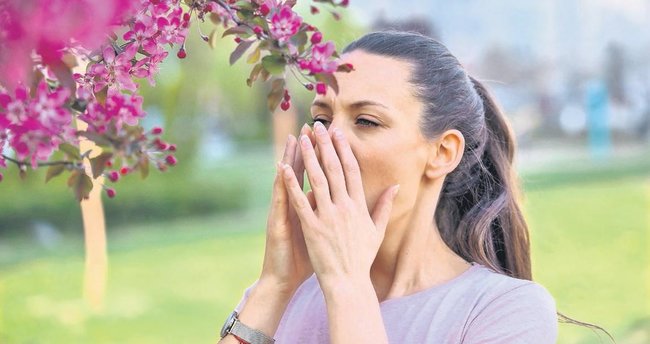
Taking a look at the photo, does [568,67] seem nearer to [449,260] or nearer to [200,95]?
[200,95]

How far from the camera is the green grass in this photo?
26.7 feet

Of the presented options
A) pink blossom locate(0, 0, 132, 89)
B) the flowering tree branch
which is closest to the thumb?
the flowering tree branch

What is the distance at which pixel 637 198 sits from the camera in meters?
10.6

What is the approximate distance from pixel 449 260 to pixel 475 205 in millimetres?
162

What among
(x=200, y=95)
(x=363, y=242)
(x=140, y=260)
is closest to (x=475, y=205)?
(x=363, y=242)

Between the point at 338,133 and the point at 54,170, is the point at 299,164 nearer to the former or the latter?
the point at 338,133

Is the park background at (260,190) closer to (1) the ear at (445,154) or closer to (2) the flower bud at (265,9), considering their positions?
(1) the ear at (445,154)

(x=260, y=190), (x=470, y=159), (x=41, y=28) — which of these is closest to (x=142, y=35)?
(x=41, y=28)

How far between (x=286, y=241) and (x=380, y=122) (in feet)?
0.80

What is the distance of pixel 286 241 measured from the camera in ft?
5.21

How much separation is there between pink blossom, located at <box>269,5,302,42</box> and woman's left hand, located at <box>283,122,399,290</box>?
38 cm

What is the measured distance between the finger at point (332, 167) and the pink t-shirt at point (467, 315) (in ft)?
0.94

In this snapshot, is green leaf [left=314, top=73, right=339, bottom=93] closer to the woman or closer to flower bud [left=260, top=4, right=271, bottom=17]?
flower bud [left=260, top=4, right=271, bottom=17]

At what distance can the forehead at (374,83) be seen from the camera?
1.61 metres
